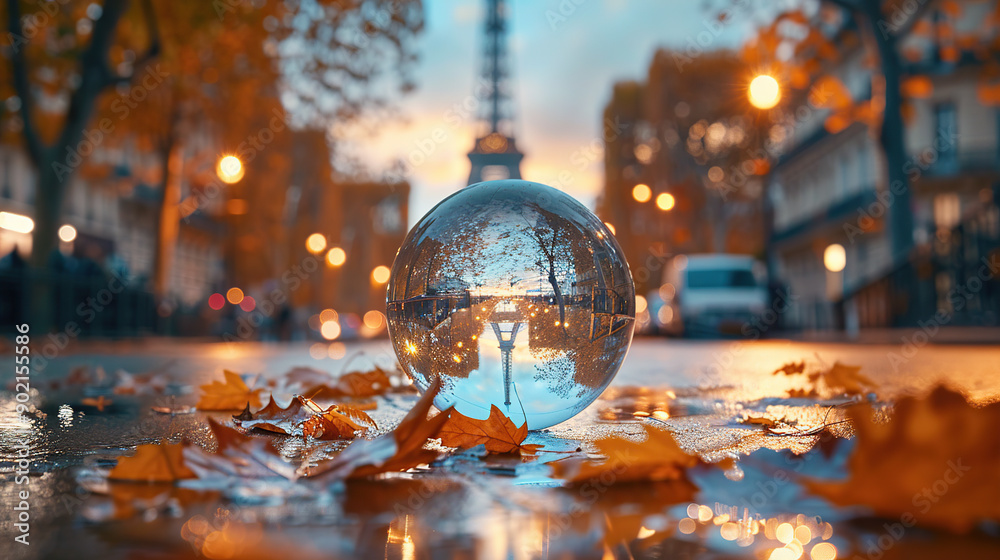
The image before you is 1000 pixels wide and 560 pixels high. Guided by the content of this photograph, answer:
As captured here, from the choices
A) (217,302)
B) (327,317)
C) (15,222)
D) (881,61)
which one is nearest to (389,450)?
(881,61)

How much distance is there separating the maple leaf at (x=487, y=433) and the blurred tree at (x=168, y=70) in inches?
411

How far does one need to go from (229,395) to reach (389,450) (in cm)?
205

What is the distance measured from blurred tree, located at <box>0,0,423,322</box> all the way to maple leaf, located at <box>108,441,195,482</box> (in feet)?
34.4

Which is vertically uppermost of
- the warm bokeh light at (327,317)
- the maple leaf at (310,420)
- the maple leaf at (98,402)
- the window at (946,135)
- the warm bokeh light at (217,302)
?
the window at (946,135)

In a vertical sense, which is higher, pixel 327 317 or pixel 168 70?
pixel 168 70

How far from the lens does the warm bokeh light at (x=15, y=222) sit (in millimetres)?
25859

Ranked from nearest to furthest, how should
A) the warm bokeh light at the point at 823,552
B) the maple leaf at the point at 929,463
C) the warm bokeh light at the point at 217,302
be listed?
the warm bokeh light at the point at 823,552, the maple leaf at the point at 929,463, the warm bokeh light at the point at 217,302

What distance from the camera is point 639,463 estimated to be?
169cm

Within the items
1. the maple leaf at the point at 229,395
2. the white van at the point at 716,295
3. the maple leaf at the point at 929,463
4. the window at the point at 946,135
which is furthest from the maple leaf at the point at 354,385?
the window at the point at 946,135

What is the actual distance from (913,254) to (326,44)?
11723 mm

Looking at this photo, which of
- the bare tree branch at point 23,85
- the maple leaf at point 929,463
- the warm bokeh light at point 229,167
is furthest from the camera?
the warm bokeh light at point 229,167

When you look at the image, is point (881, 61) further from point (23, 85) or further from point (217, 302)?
point (217, 302)

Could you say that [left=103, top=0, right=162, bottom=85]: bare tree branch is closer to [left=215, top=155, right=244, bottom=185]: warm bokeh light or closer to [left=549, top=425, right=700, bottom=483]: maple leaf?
[left=215, top=155, right=244, bottom=185]: warm bokeh light

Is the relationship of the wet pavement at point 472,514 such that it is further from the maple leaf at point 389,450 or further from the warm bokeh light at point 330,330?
the warm bokeh light at point 330,330
